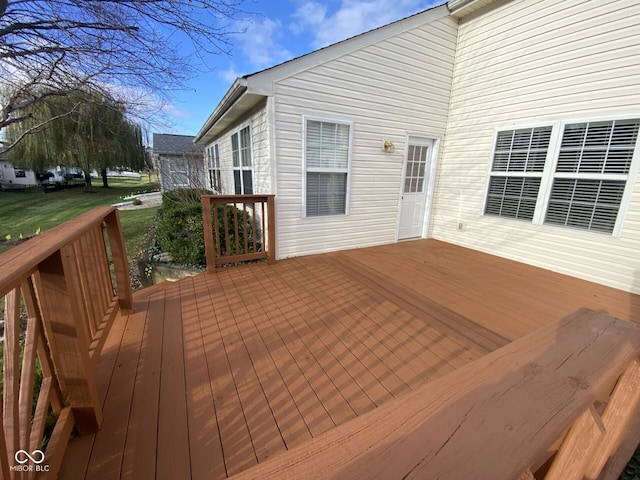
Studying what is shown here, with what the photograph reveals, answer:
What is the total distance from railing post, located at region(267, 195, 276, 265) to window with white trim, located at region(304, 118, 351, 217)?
0.70m

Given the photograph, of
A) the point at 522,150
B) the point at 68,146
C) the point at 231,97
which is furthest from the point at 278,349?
the point at 68,146

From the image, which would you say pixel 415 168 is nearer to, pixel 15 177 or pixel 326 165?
pixel 326 165

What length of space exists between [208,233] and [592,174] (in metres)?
5.17

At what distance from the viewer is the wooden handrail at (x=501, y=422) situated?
497 millimetres

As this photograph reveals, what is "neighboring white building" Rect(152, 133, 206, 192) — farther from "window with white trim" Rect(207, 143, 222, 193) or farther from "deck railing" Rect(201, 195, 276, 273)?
"deck railing" Rect(201, 195, 276, 273)

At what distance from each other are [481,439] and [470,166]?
537cm

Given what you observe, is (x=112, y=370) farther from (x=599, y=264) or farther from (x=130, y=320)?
(x=599, y=264)

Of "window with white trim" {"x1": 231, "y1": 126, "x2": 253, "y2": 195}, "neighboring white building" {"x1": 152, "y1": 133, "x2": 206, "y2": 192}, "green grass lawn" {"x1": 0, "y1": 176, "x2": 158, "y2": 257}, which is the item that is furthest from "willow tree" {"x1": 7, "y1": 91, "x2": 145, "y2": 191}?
"window with white trim" {"x1": 231, "y1": 126, "x2": 253, "y2": 195}

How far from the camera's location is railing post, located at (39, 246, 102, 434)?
1209 mm

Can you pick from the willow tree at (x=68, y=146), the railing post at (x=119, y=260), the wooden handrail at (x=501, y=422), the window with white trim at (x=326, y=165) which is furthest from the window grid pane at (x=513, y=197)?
the willow tree at (x=68, y=146)

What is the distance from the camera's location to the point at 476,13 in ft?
15.4

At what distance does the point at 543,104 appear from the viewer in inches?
156

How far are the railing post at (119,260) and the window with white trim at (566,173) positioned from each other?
5408 mm

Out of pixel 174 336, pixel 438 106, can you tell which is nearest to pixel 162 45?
pixel 174 336
